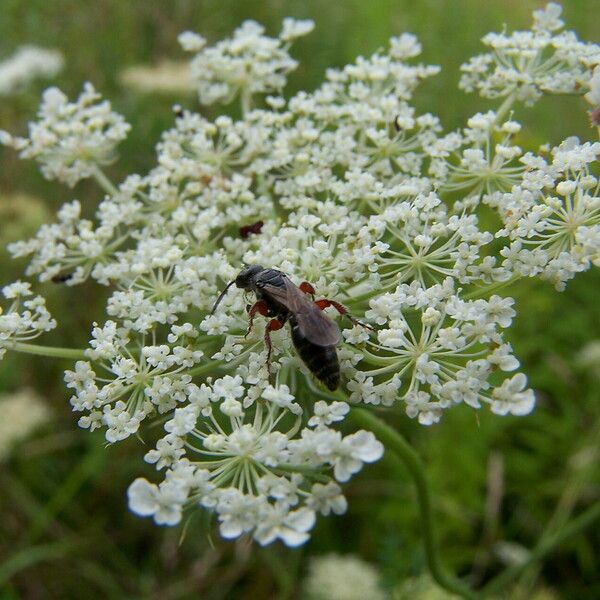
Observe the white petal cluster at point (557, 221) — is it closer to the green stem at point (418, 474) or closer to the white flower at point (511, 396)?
the white flower at point (511, 396)

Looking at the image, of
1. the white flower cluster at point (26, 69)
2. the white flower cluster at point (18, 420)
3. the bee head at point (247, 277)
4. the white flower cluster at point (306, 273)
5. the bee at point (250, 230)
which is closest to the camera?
the white flower cluster at point (306, 273)

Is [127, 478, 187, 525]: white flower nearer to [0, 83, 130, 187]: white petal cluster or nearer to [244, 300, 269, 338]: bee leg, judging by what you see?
[244, 300, 269, 338]: bee leg

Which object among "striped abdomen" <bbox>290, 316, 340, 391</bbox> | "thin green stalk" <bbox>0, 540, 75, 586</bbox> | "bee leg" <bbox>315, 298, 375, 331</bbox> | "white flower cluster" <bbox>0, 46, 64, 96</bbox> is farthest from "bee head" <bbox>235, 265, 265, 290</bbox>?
"white flower cluster" <bbox>0, 46, 64, 96</bbox>

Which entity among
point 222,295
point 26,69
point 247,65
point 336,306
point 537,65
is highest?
point 26,69

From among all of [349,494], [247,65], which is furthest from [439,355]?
[349,494]

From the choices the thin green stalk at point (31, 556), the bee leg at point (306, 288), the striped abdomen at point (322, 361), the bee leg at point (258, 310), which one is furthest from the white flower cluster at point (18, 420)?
the striped abdomen at point (322, 361)

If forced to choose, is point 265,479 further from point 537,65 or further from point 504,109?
point 537,65
